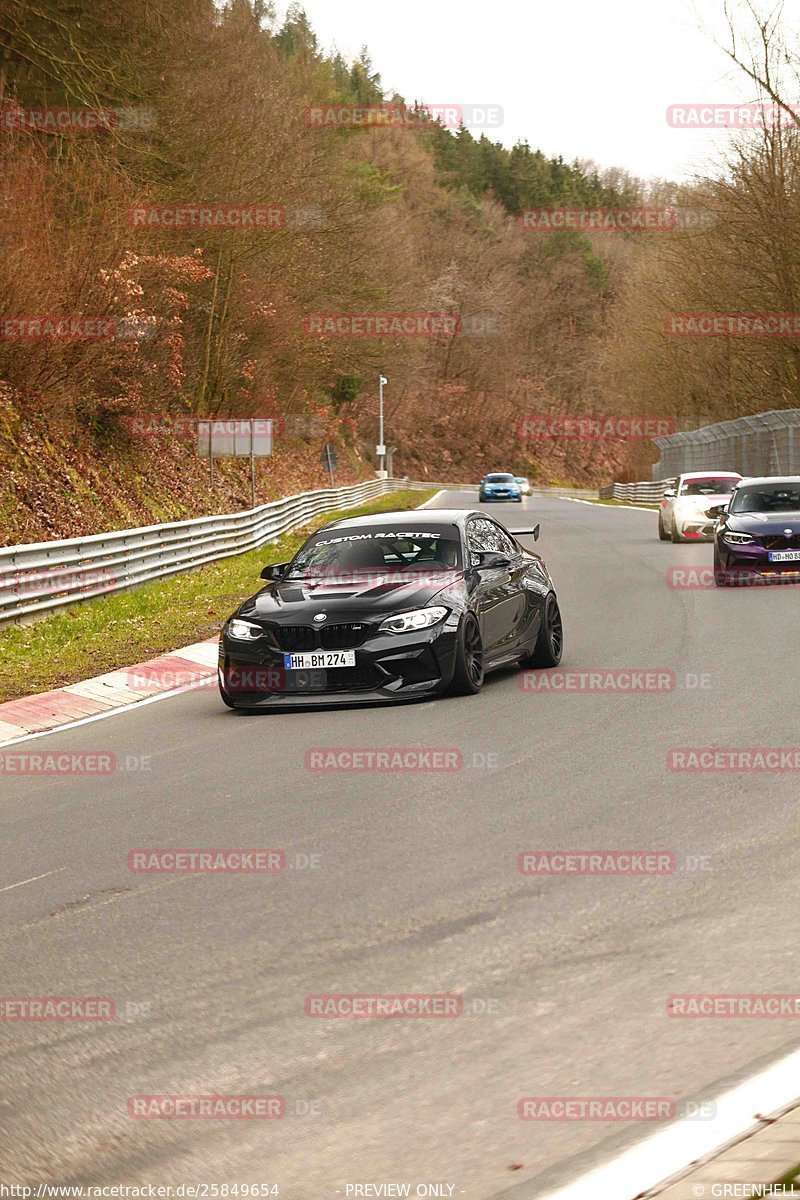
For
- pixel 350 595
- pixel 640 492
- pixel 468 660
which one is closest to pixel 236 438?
pixel 350 595

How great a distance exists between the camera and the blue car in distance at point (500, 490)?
2869 inches

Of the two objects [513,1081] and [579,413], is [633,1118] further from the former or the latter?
[579,413]

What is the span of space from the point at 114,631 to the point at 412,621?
7.13 meters

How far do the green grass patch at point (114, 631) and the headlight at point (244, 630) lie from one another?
2.34 meters

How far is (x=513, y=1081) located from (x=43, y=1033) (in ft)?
4.93

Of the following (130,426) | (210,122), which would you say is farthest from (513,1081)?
(210,122)

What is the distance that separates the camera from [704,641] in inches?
599

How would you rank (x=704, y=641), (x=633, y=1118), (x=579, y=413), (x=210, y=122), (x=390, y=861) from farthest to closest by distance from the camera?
(x=579, y=413)
(x=210, y=122)
(x=704, y=641)
(x=390, y=861)
(x=633, y=1118)

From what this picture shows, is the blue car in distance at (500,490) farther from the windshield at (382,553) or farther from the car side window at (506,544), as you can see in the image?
the windshield at (382,553)

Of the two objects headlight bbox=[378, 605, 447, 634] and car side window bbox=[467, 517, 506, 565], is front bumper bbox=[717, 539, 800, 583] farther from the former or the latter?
headlight bbox=[378, 605, 447, 634]

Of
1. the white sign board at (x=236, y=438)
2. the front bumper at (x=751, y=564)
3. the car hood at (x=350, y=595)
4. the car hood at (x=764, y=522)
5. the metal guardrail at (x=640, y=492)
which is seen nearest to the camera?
the car hood at (x=350, y=595)

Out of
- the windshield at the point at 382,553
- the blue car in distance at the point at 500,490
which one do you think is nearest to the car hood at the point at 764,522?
the windshield at the point at 382,553

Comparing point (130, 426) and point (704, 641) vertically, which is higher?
point (130, 426)

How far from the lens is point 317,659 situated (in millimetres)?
11516
